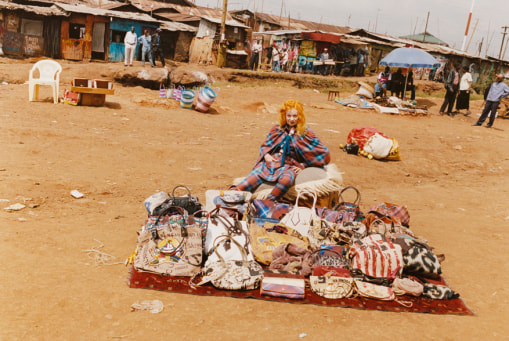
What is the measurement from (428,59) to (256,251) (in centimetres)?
1408

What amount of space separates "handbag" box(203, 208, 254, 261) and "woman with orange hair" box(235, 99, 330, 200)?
108cm

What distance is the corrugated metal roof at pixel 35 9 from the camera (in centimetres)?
1877

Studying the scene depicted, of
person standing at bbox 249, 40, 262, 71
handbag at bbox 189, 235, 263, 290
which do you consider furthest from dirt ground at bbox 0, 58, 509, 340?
person standing at bbox 249, 40, 262, 71

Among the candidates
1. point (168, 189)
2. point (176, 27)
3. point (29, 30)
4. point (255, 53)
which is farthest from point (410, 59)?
point (29, 30)

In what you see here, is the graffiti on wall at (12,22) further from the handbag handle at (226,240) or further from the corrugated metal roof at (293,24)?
the corrugated metal roof at (293,24)

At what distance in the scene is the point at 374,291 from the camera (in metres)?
3.65

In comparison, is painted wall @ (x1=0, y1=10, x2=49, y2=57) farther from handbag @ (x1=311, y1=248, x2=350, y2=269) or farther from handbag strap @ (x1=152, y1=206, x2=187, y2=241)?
handbag @ (x1=311, y1=248, x2=350, y2=269)

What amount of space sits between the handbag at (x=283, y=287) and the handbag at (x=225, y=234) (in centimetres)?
42

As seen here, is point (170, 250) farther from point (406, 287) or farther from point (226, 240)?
point (406, 287)

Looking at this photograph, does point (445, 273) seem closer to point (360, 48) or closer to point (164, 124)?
point (164, 124)

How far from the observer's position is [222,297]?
11.4ft

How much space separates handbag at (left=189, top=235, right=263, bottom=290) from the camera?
3.56m

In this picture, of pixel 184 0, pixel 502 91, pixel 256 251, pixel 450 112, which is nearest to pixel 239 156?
pixel 256 251

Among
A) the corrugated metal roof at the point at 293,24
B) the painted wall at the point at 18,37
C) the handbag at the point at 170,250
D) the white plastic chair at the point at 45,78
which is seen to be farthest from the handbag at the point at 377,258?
the corrugated metal roof at the point at 293,24
